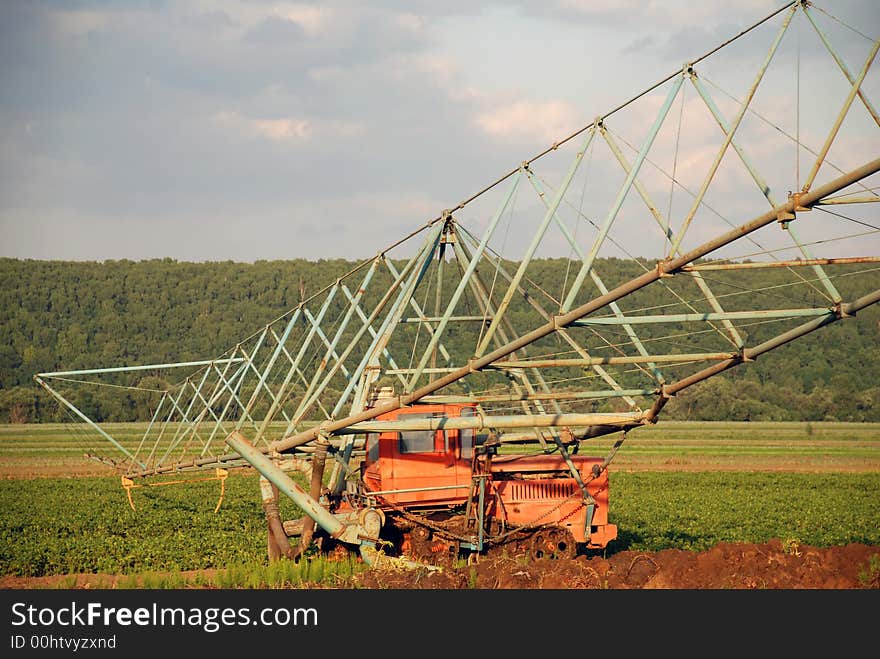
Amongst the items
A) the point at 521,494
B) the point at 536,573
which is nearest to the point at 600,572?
the point at 536,573

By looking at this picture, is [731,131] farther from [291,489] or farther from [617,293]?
[291,489]

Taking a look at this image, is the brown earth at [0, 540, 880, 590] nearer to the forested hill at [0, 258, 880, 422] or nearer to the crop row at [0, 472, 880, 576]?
the crop row at [0, 472, 880, 576]

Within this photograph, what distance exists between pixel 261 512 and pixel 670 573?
14.9 m

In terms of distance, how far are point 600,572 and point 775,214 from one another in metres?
6.41

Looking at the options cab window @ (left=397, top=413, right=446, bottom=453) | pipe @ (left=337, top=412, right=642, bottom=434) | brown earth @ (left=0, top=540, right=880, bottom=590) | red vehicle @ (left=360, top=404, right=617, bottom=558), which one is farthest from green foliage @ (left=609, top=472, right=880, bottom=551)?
cab window @ (left=397, top=413, right=446, bottom=453)

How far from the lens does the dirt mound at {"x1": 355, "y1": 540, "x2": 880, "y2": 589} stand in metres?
14.5

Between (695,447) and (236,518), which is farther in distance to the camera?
(695,447)

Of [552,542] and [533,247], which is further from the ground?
[533,247]

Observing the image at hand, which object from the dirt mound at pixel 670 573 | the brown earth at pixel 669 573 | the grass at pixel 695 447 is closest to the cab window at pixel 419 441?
the brown earth at pixel 669 573

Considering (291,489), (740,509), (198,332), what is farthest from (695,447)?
(198,332)

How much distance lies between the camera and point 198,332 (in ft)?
403

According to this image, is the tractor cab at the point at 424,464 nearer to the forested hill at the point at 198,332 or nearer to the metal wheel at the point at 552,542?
the metal wheel at the point at 552,542

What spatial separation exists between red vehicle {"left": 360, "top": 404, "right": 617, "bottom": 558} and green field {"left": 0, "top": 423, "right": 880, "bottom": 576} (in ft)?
10.4
